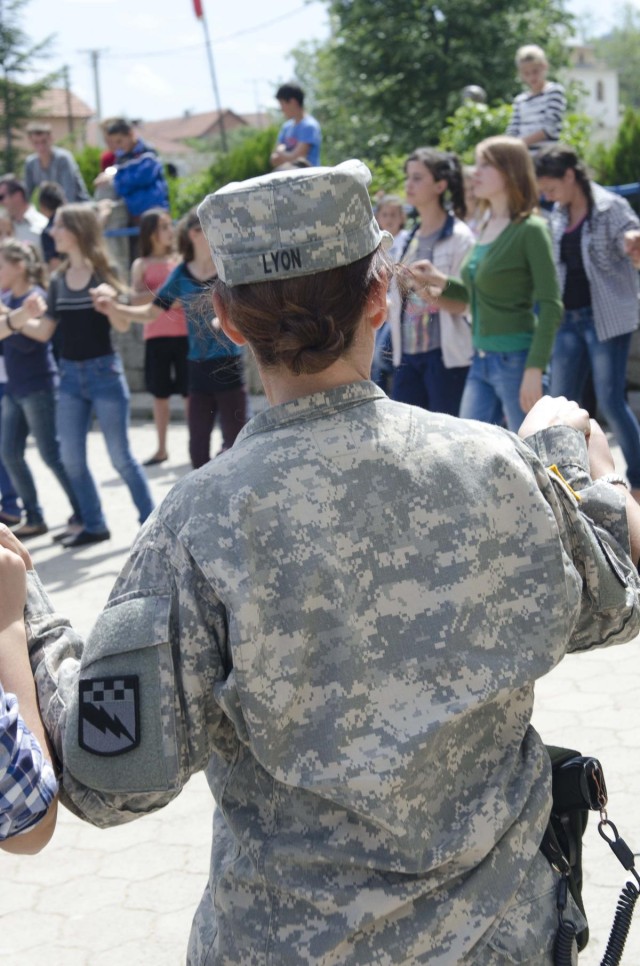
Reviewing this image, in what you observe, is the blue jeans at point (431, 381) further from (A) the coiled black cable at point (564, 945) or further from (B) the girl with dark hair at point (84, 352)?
(A) the coiled black cable at point (564, 945)

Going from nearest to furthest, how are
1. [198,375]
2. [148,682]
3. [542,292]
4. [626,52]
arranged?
[148,682]
[542,292]
[198,375]
[626,52]

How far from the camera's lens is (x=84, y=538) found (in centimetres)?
771

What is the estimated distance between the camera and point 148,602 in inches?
58.7

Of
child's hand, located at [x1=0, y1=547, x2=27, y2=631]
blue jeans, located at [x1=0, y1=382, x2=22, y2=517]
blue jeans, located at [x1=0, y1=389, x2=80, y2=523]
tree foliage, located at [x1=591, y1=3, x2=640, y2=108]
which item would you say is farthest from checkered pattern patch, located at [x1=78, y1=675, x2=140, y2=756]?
tree foliage, located at [x1=591, y1=3, x2=640, y2=108]

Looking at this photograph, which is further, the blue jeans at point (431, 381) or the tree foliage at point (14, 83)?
the tree foliage at point (14, 83)

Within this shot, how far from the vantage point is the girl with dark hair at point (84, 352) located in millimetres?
7273

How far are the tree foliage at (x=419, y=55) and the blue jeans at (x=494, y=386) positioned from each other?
1106 inches

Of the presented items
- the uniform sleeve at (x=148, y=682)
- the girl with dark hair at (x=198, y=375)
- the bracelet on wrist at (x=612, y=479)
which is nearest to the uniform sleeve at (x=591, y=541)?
the bracelet on wrist at (x=612, y=479)

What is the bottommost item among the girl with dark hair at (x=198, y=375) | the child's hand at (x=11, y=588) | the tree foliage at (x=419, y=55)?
the girl with dark hair at (x=198, y=375)

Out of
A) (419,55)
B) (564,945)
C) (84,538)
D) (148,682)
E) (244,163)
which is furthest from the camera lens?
(419,55)

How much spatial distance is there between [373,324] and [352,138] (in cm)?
3596

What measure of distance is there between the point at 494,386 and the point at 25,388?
3067 millimetres

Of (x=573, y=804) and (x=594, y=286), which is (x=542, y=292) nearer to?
(x=594, y=286)

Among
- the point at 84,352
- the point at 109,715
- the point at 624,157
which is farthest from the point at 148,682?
the point at 624,157
